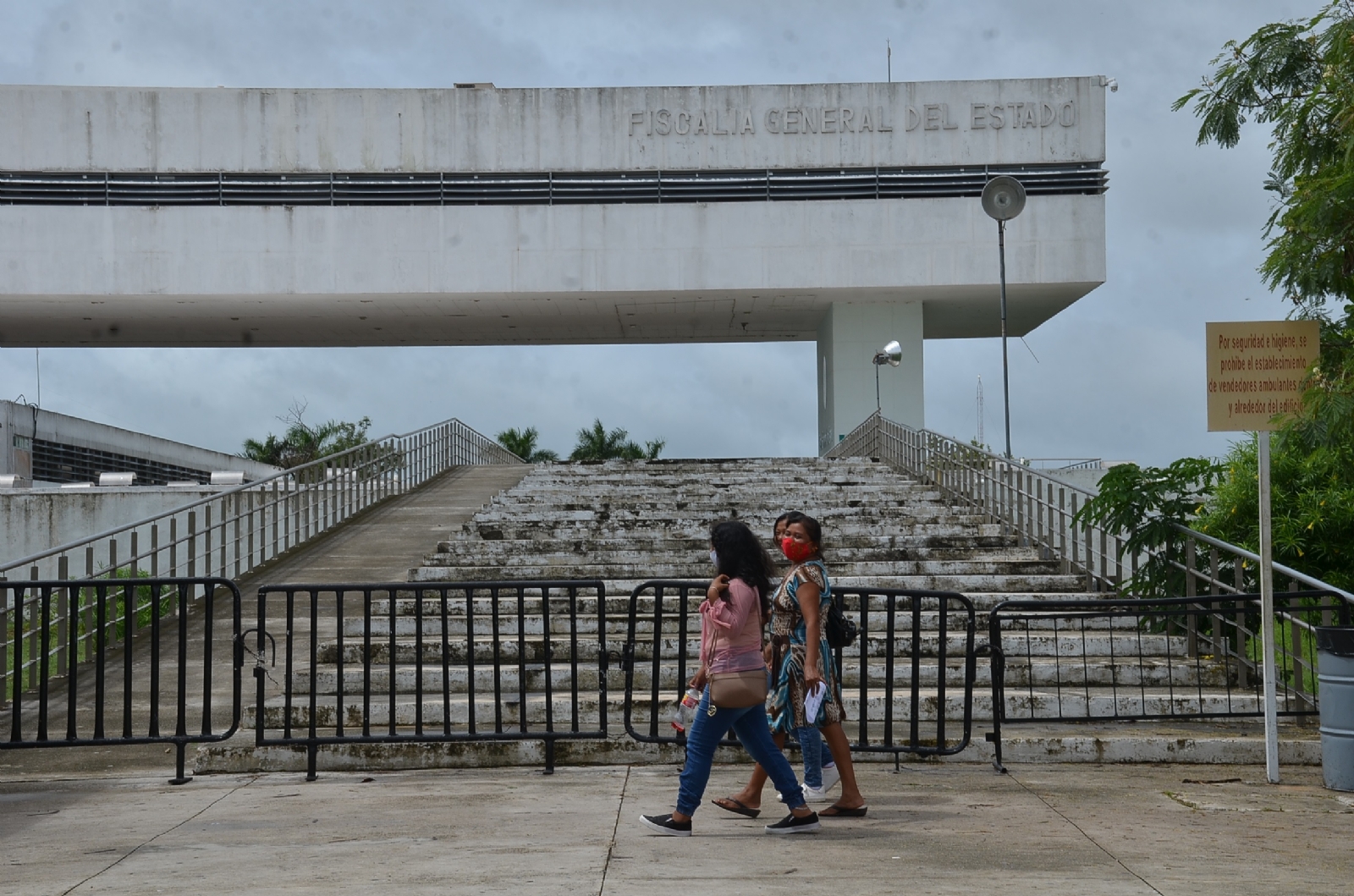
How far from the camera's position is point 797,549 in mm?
7082

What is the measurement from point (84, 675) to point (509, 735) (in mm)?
5954

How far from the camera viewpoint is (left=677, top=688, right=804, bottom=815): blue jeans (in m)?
6.50

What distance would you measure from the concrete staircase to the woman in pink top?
192 centimetres

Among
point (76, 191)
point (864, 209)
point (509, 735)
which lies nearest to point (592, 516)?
point (509, 735)

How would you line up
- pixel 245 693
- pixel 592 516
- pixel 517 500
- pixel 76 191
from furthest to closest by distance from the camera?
pixel 76 191
pixel 517 500
pixel 592 516
pixel 245 693

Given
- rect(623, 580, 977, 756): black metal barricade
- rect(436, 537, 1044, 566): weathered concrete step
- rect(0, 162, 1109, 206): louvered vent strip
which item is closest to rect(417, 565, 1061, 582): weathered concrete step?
rect(436, 537, 1044, 566): weathered concrete step

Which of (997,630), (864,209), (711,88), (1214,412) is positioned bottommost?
(997,630)

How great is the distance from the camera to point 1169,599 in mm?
8922

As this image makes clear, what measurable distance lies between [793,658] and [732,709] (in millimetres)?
713

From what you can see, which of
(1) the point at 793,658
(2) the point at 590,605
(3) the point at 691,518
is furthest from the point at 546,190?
(1) the point at 793,658

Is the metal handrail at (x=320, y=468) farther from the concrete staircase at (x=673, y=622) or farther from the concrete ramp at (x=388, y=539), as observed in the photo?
the concrete staircase at (x=673, y=622)

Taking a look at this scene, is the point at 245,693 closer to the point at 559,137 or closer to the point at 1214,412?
the point at 1214,412

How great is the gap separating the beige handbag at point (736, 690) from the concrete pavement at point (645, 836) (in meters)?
0.66

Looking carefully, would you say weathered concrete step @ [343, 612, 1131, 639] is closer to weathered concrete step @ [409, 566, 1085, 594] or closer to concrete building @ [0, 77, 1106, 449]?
weathered concrete step @ [409, 566, 1085, 594]
